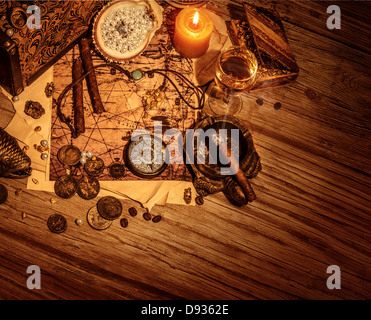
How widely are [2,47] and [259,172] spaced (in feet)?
2.98

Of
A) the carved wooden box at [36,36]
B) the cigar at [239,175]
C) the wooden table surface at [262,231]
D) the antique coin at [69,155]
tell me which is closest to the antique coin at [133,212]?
the wooden table surface at [262,231]

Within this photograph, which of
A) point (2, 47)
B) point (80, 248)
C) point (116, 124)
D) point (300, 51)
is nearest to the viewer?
point (2, 47)

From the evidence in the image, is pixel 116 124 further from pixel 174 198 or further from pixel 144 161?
pixel 174 198

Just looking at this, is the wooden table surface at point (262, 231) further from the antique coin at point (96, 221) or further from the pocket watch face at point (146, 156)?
the pocket watch face at point (146, 156)

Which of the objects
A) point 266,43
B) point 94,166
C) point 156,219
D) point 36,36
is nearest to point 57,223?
point 94,166

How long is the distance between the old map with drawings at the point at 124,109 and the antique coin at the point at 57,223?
0.13m

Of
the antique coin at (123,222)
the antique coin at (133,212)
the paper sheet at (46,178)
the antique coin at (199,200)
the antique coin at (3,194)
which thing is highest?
the paper sheet at (46,178)

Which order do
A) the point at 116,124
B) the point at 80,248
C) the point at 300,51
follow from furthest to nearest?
the point at 300,51 → the point at 116,124 → the point at 80,248

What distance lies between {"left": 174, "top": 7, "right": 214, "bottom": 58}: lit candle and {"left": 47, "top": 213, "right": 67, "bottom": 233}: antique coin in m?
0.74

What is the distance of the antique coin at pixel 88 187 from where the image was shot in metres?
1.06

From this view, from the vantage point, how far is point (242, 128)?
1.08m

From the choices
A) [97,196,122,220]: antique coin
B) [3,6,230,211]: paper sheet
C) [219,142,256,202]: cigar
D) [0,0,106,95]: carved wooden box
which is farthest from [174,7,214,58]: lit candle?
[97,196,122,220]: antique coin

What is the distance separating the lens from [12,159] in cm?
99
